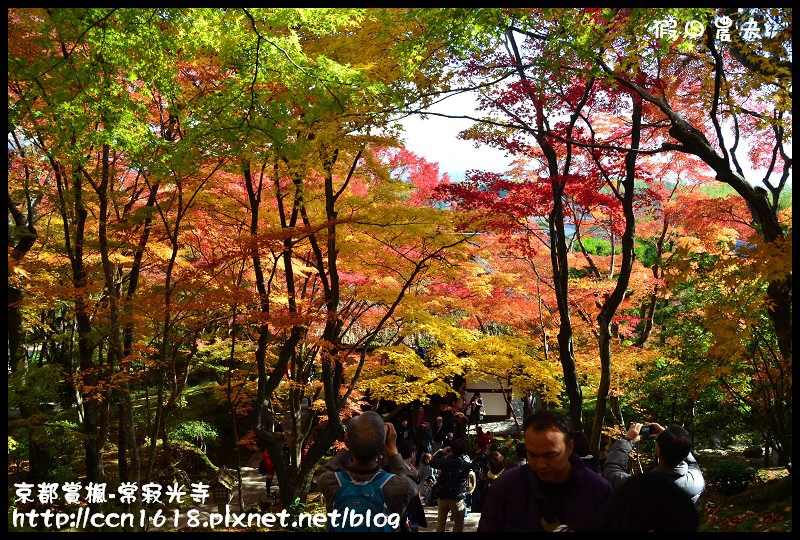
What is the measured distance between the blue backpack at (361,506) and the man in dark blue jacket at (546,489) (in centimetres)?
57

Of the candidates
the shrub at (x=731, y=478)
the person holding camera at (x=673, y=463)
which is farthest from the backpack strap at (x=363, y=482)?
the shrub at (x=731, y=478)

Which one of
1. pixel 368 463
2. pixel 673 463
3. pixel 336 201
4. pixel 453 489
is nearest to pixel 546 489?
pixel 368 463

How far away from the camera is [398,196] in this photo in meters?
9.58

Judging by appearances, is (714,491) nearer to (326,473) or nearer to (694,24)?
(694,24)

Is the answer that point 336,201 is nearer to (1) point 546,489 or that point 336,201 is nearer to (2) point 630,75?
(2) point 630,75

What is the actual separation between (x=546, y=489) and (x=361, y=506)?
95cm

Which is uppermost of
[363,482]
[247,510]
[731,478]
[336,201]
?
[336,201]

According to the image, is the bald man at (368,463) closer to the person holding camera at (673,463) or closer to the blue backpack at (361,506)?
the blue backpack at (361,506)

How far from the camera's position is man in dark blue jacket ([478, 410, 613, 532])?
2473mm

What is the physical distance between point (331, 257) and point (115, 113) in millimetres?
3981

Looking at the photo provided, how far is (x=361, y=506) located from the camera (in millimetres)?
2912

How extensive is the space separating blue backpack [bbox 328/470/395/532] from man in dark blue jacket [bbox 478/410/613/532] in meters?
0.57

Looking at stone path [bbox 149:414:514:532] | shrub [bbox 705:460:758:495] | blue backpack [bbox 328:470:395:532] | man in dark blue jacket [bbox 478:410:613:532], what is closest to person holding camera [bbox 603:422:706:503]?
man in dark blue jacket [bbox 478:410:613:532]

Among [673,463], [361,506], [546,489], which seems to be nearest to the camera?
[546,489]
